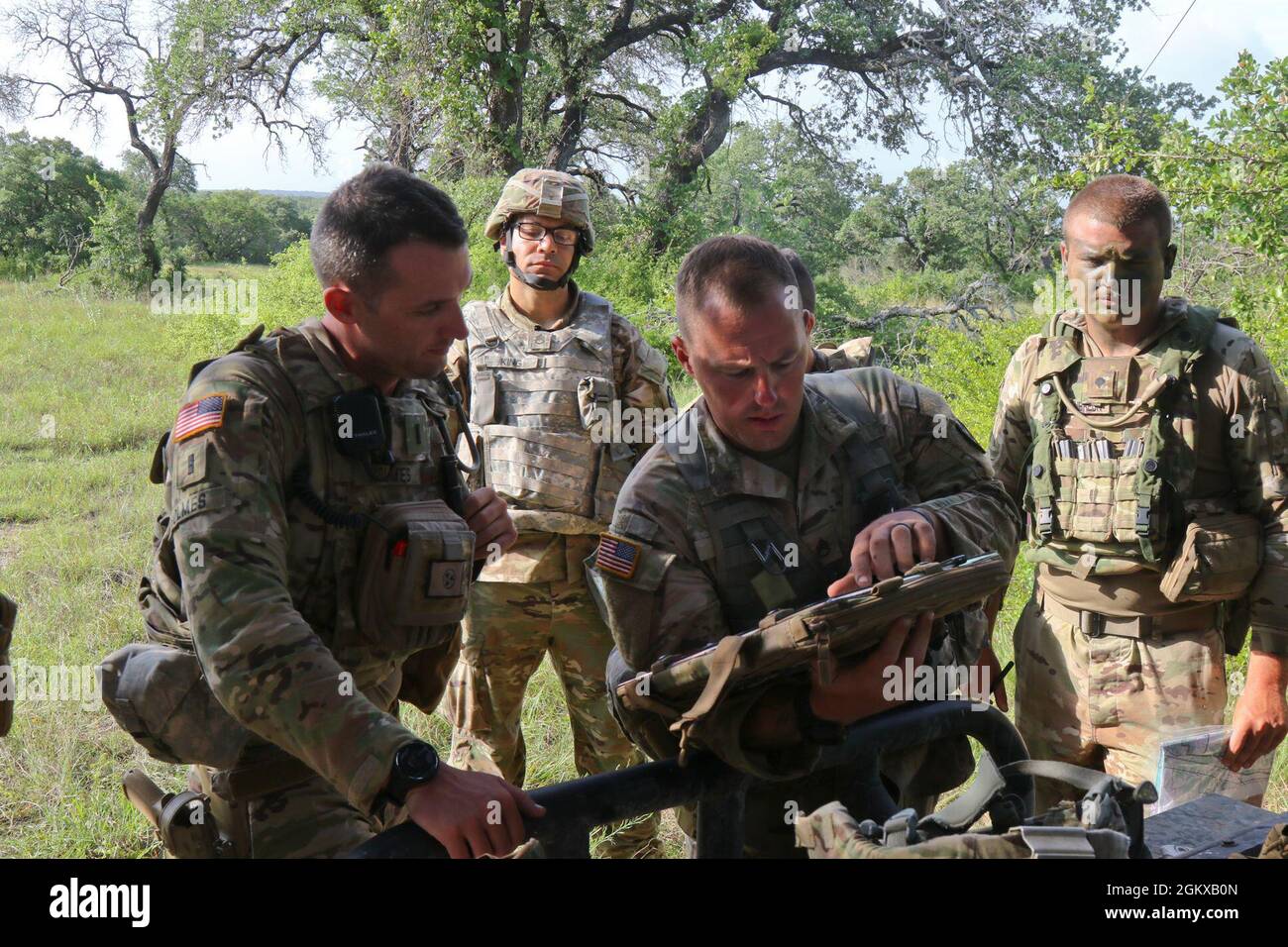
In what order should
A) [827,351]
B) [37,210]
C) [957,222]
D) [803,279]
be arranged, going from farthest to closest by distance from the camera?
[37,210] < [957,222] < [827,351] < [803,279]

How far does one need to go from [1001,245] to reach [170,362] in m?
11.7

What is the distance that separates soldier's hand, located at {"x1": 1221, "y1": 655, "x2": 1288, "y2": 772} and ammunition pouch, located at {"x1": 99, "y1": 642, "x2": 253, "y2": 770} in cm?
267

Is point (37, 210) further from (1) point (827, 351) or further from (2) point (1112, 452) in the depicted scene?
(2) point (1112, 452)

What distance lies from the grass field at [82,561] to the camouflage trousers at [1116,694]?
1.23 m

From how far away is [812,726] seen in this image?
188 cm

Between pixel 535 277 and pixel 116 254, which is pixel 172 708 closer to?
pixel 535 277

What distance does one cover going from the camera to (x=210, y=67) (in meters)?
17.2

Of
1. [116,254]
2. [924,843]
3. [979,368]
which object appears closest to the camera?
[924,843]

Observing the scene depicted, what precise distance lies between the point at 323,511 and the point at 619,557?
648 millimetres

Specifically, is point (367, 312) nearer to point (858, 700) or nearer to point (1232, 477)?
point (858, 700)

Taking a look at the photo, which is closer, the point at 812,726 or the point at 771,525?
the point at 812,726

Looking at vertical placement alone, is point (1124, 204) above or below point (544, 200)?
below

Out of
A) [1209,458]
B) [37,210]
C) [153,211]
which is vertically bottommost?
[1209,458]

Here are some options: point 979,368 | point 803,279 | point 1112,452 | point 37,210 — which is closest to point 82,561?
point 803,279
